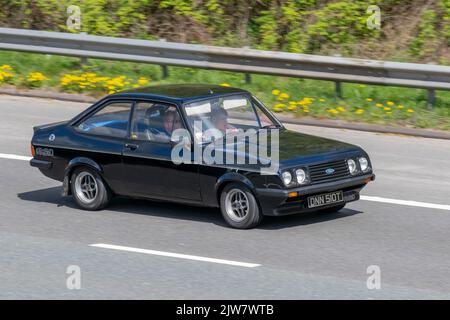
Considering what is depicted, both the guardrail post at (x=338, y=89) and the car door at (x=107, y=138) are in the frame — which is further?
the guardrail post at (x=338, y=89)

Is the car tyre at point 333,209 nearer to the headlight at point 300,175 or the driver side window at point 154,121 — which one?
the headlight at point 300,175

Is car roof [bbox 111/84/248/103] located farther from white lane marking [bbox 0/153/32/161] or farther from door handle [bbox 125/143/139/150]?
white lane marking [bbox 0/153/32/161]

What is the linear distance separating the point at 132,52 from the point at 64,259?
969 cm

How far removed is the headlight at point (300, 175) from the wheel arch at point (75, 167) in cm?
246

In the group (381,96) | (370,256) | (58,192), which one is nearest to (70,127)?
(58,192)

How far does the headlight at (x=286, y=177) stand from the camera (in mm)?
11091

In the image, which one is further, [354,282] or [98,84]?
[98,84]

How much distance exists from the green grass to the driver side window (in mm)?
5788

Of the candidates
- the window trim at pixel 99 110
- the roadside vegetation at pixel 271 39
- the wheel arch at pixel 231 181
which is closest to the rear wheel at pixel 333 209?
the wheel arch at pixel 231 181

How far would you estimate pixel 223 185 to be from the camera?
1150 centimetres

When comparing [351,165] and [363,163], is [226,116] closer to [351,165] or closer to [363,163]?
[351,165]

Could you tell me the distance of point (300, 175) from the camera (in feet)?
36.9

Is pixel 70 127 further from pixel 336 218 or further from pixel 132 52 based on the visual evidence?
pixel 132 52

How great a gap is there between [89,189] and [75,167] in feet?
1.01
